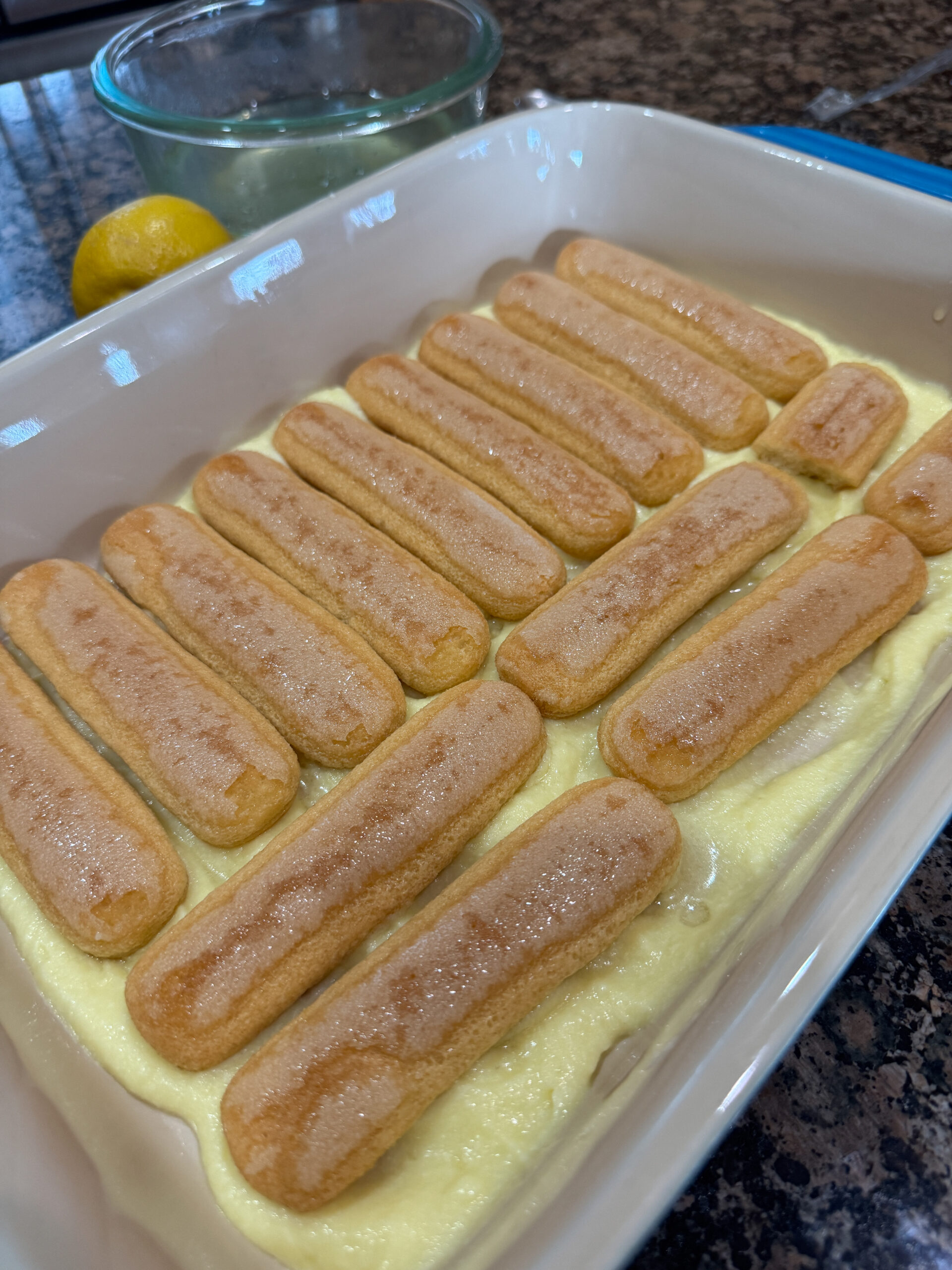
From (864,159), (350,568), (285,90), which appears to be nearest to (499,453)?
(350,568)

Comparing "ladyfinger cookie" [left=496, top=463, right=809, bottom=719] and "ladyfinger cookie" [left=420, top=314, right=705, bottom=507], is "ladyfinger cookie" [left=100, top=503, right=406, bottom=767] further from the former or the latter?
"ladyfinger cookie" [left=420, top=314, right=705, bottom=507]

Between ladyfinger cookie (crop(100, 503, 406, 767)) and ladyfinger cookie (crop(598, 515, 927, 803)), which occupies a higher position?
ladyfinger cookie (crop(100, 503, 406, 767))

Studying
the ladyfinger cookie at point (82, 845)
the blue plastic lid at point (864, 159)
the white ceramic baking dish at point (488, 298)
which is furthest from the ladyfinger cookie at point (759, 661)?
the blue plastic lid at point (864, 159)

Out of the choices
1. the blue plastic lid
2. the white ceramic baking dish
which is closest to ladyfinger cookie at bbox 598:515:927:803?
the white ceramic baking dish

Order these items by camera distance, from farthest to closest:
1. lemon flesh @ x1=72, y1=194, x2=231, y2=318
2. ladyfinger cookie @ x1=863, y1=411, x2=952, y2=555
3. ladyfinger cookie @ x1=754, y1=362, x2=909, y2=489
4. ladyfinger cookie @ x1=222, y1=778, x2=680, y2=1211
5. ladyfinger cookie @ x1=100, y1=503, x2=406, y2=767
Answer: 1. lemon flesh @ x1=72, y1=194, x2=231, y2=318
2. ladyfinger cookie @ x1=754, y1=362, x2=909, y2=489
3. ladyfinger cookie @ x1=863, y1=411, x2=952, y2=555
4. ladyfinger cookie @ x1=100, y1=503, x2=406, y2=767
5. ladyfinger cookie @ x1=222, y1=778, x2=680, y2=1211

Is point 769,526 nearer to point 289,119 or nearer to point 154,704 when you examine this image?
point 154,704

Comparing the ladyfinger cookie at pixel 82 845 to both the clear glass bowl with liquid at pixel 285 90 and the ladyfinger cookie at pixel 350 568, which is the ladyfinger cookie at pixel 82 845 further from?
the clear glass bowl with liquid at pixel 285 90
